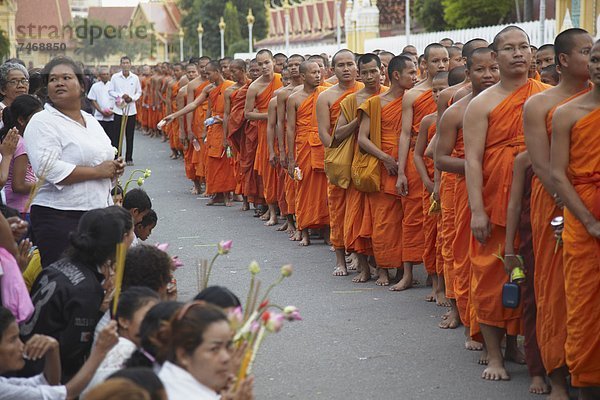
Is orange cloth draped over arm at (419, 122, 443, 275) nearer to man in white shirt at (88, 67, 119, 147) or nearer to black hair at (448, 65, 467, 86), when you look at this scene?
black hair at (448, 65, 467, 86)

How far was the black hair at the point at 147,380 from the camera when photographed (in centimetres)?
377

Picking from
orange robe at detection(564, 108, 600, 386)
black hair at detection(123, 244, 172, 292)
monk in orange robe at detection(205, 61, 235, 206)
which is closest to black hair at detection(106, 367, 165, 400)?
black hair at detection(123, 244, 172, 292)

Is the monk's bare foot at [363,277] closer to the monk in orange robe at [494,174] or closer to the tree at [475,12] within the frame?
the monk in orange robe at [494,174]

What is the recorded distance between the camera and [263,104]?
14.7 metres

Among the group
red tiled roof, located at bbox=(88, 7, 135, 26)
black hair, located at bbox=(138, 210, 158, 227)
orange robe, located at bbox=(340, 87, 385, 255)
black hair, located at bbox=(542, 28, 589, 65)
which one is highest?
red tiled roof, located at bbox=(88, 7, 135, 26)

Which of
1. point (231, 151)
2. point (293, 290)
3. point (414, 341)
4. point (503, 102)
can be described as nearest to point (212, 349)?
point (503, 102)

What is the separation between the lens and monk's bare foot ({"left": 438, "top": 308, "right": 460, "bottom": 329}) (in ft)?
27.3

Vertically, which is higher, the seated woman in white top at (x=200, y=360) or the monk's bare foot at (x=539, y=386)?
the seated woman in white top at (x=200, y=360)

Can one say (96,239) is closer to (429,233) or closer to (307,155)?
(429,233)

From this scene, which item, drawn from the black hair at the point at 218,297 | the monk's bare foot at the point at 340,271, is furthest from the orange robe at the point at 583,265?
the monk's bare foot at the point at 340,271

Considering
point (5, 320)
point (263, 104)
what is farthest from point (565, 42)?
point (263, 104)

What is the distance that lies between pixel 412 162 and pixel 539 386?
3.32 meters

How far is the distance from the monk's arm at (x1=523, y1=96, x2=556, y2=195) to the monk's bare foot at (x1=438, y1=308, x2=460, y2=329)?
92.3 inches

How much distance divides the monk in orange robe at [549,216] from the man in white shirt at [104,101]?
15411 mm
